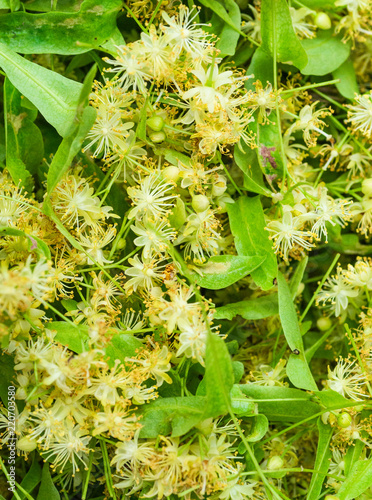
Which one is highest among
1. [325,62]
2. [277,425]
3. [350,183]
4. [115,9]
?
[115,9]

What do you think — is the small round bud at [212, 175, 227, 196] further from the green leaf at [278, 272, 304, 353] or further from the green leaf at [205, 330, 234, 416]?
the green leaf at [205, 330, 234, 416]

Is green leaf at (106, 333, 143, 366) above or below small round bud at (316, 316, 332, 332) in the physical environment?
above

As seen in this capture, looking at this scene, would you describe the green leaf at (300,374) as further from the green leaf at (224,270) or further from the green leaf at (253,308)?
the green leaf at (224,270)

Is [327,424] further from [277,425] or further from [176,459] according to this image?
[176,459]


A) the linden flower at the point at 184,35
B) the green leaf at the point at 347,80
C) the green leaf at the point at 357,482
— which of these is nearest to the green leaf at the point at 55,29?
the linden flower at the point at 184,35

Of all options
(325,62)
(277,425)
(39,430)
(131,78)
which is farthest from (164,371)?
(325,62)

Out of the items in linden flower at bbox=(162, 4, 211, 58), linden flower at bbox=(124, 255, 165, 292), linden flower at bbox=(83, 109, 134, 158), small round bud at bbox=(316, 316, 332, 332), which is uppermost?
linden flower at bbox=(162, 4, 211, 58)

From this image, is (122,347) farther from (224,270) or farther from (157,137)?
(157,137)

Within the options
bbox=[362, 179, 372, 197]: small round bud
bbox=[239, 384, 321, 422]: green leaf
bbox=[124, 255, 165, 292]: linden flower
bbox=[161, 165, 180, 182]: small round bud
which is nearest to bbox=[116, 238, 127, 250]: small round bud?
bbox=[124, 255, 165, 292]: linden flower

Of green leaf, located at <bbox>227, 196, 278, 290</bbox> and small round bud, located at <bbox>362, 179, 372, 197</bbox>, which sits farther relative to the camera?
small round bud, located at <bbox>362, 179, 372, 197</bbox>
